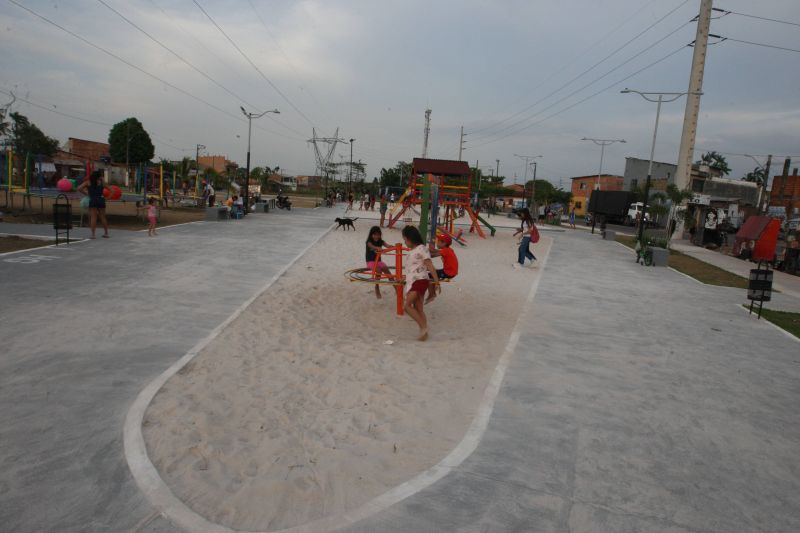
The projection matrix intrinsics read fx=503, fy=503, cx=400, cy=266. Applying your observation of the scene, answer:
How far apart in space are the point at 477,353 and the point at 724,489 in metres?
3.36

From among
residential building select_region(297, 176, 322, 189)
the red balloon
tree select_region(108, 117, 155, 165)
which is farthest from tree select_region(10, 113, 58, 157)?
residential building select_region(297, 176, 322, 189)

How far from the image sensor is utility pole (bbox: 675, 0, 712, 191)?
97.9 ft

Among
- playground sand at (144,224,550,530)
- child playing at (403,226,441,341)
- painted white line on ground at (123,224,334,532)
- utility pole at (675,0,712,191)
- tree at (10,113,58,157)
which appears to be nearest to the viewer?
painted white line on ground at (123,224,334,532)

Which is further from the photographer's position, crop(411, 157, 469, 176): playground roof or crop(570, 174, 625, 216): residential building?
crop(570, 174, 625, 216): residential building

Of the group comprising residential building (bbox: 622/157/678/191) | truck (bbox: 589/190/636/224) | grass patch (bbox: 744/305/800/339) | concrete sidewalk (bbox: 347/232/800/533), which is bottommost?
concrete sidewalk (bbox: 347/232/800/533)

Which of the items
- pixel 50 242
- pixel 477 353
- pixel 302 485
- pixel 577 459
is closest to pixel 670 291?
pixel 477 353

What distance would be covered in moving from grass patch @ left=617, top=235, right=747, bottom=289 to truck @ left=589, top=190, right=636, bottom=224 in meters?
24.7

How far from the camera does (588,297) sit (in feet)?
36.8

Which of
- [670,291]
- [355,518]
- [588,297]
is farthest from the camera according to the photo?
[670,291]

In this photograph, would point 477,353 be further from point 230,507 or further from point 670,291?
point 670,291

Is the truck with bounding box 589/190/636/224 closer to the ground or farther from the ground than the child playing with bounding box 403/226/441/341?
farther from the ground

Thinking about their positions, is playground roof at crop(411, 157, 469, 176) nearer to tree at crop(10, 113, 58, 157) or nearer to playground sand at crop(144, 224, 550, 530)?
playground sand at crop(144, 224, 550, 530)

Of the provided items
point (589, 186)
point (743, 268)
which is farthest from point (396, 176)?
point (743, 268)

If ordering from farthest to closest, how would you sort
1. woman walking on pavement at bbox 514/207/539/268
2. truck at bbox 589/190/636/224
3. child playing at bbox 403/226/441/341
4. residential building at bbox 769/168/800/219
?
truck at bbox 589/190/636/224, residential building at bbox 769/168/800/219, woman walking on pavement at bbox 514/207/539/268, child playing at bbox 403/226/441/341
